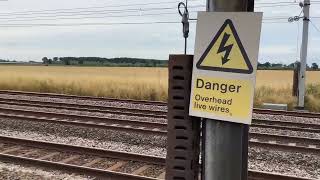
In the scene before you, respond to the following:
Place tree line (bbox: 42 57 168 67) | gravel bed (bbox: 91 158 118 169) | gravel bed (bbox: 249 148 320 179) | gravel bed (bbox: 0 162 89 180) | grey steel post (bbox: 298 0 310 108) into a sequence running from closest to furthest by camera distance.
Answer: gravel bed (bbox: 0 162 89 180) < gravel bed (bbox: 91 158 118 169) < gravel bed (bbox: 249 148 320 179) < grey steel post (bbox: 298 0 310 108) < tree line (bbox: 42 57 168 67)

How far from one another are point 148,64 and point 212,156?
8759 centimetres

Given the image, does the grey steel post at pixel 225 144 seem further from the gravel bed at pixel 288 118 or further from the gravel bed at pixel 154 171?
the gravel bed at pixel 288 118

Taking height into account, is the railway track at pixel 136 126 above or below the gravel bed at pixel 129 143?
above

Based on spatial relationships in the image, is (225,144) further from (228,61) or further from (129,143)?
(129,143)

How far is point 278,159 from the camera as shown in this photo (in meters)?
9.48

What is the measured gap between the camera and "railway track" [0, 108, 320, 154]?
33.1 ft

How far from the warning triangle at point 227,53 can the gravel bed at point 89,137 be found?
7.45 m

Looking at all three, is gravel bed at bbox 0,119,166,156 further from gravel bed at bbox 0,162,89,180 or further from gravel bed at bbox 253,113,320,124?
gravel bed at bbox 253,113,320,124

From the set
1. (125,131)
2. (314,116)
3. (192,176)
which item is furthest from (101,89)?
(192,176)

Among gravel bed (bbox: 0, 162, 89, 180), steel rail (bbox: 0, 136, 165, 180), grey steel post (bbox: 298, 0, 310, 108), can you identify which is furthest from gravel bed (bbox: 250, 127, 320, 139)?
grey steel post (bbox: 298, 0, 310, 108)

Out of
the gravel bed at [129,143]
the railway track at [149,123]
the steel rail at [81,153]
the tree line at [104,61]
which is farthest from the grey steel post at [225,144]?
the tree line at [104,61]

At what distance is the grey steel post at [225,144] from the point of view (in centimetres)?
220

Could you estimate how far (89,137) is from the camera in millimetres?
11391

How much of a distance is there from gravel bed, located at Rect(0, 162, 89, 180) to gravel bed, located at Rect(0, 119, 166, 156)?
87.7 inches
